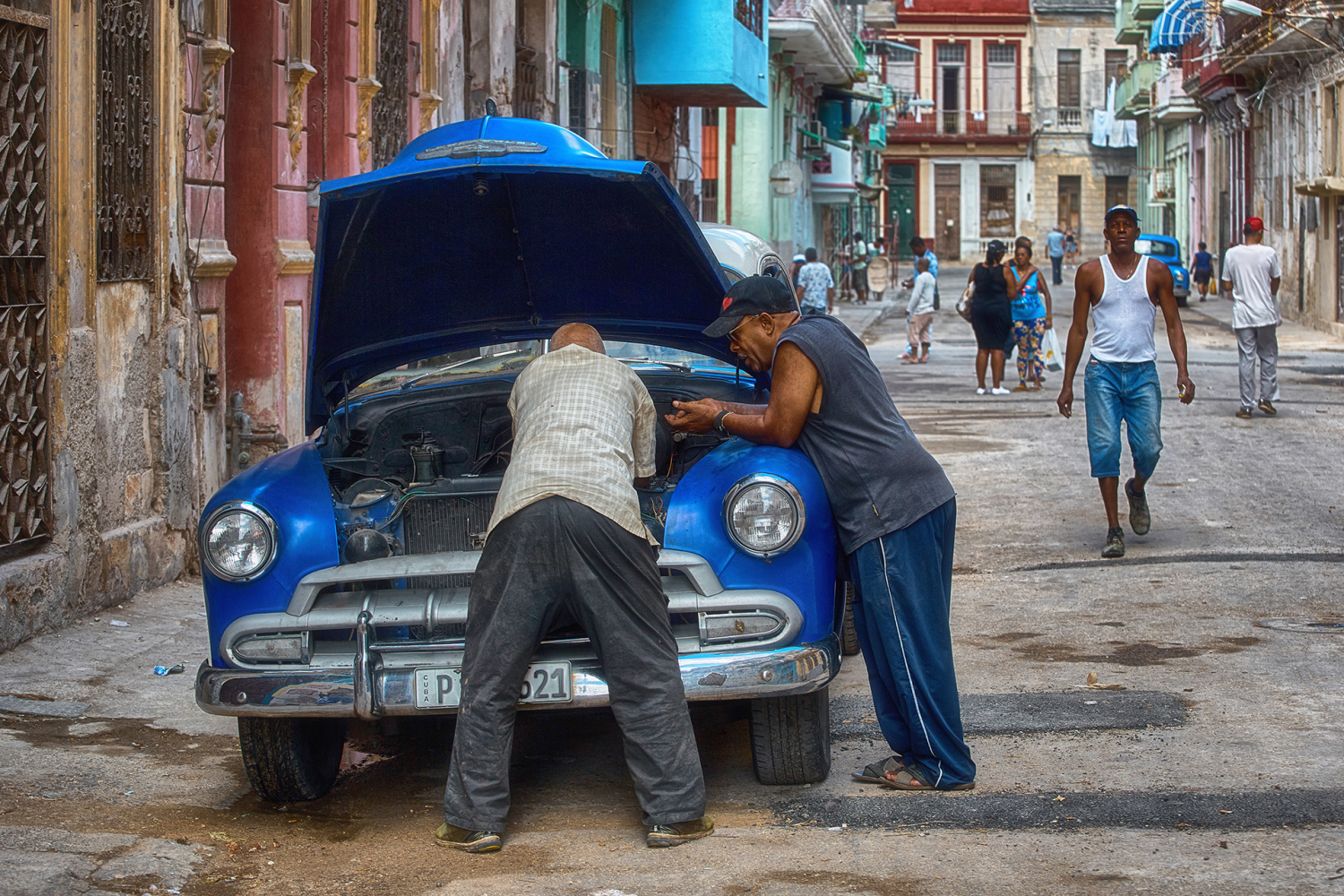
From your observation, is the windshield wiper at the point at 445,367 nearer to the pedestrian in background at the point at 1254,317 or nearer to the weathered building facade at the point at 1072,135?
the pedestrian in background at the point at 1254,317

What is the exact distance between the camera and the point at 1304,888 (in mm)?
3818

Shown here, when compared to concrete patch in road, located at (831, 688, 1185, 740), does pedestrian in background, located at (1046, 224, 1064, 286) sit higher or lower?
higher

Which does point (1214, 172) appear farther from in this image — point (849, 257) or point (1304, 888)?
point (1304, 888)

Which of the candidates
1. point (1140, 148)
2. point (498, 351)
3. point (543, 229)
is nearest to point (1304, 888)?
point (543, 229)

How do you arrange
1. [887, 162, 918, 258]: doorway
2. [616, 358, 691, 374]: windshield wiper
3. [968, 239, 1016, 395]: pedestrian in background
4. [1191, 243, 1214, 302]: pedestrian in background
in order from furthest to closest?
[887, 162, 918, 258]: doorway
[1191, 243, 1214, 302]: pedestrian in background
[968, 239, 1016, 395]: pedestrian in background
[616, 358, 691, 374]: windshield wiper

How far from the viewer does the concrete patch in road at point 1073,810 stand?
4383mm

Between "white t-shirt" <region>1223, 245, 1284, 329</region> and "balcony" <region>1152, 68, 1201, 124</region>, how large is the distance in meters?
32.1

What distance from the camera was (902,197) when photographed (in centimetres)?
6600

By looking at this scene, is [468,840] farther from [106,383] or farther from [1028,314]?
[1028,314]

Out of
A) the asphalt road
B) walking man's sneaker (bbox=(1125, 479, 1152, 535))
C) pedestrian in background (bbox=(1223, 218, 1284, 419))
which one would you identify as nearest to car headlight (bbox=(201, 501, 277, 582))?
the asphalt road

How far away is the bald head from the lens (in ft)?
15.7

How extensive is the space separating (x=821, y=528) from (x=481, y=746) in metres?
1.11

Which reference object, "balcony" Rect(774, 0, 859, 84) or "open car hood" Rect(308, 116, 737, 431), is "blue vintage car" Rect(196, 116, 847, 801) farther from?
"balcony" Rect(774, 0, 859, 84)

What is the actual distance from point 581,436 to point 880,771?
1.34m
